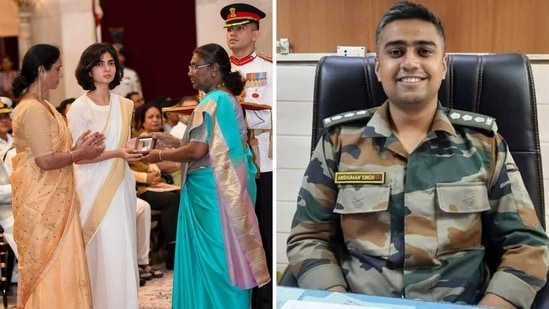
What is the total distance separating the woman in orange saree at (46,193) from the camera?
248cm

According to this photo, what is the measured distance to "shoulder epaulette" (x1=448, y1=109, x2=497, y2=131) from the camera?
1.77 meters

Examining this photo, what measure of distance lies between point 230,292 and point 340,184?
79cm

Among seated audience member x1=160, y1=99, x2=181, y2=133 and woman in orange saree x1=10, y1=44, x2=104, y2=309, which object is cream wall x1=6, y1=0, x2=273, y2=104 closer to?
woman in orange saree x1=10, y1=44, x2=104, y2=309

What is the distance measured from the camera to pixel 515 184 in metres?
1.75

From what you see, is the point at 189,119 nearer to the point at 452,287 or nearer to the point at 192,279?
the point at 192,279

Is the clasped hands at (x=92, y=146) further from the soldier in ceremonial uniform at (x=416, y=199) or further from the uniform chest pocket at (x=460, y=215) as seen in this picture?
the uniform chest pocket at (x=460, y=215)

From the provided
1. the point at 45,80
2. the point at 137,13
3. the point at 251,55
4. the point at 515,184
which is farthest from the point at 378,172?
the point at 45,80

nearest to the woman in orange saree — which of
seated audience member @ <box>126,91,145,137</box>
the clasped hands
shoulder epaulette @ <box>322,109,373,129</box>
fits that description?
the clasped hands

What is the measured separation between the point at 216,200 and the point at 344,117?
0.72 metres

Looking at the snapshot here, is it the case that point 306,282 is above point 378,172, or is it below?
below

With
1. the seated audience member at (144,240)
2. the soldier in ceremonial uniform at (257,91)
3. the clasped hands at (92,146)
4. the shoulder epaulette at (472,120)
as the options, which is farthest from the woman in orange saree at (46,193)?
the shoulder epaulette at (472,120)

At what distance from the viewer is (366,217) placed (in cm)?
189

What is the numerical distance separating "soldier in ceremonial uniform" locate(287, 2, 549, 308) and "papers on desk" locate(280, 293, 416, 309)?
1.2 inches

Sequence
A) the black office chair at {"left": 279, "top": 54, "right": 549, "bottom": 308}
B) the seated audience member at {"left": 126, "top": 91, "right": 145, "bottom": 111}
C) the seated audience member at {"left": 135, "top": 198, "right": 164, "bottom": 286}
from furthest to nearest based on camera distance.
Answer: the seated audience member at {"left": 135, "top": 198, "right": 164, "bottom": 286}
the seated audience member at {"left": 126, "top": 91, "right": 145, "bottom": 111}
the black office chair at {"left": 279, "top": 54, "right": 549, "bottom": 308}
